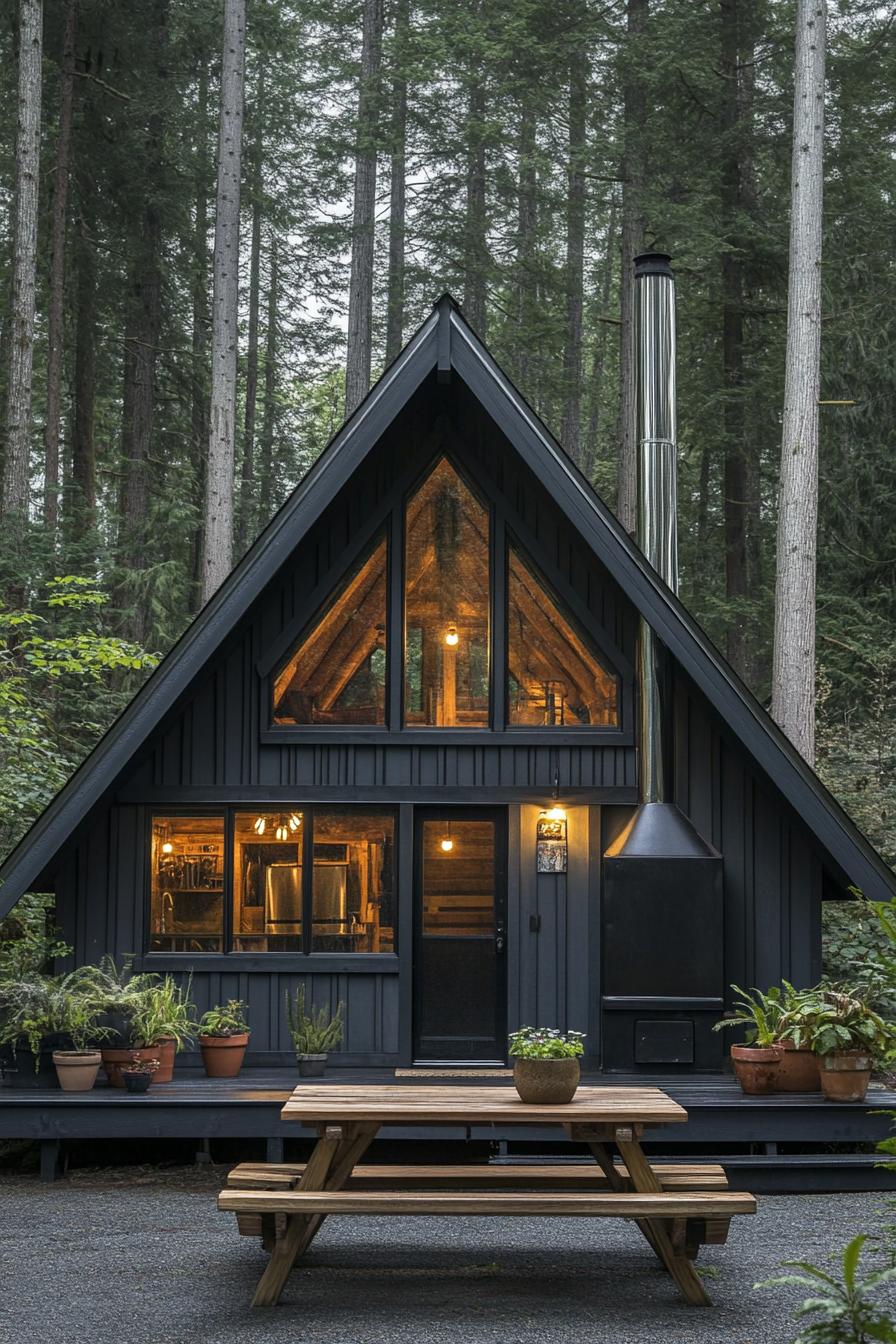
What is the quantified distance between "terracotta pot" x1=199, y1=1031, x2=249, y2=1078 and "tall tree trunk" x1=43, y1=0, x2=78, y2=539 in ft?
35.8

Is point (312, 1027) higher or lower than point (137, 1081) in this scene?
higher

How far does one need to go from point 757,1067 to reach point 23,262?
518 inches

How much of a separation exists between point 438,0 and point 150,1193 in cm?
2078

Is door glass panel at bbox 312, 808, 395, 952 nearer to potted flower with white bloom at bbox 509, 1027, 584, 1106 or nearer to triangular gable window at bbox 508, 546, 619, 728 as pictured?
triangular gable window at bbox 508, 546, 619, 728

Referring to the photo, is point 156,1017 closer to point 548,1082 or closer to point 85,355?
point 548,1082

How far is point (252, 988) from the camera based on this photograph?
32.2 ft

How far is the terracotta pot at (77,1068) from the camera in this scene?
8.88 m

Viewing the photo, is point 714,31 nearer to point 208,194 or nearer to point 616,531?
point 208,194

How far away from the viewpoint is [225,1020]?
31.1 feet

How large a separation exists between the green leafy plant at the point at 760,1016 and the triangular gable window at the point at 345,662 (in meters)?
3.08

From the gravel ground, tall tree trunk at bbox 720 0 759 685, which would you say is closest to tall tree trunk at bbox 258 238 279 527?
tall tree trunk at bbox 720 0 759 685

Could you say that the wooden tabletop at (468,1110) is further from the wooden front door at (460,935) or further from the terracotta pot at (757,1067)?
the wooden front door at (460,935)

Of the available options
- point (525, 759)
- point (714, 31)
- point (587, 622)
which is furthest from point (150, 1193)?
point (714, 31)

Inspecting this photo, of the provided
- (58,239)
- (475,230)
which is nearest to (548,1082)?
(58,239)
